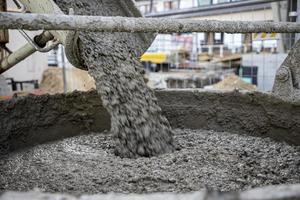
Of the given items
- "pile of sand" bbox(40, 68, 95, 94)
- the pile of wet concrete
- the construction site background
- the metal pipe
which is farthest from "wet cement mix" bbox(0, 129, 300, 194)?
"pile of sand" bbox(40, 68, 95, 94)

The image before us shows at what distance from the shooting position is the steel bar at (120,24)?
1.08m

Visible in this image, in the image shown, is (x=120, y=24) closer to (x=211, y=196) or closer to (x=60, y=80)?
(x=211, y=196)

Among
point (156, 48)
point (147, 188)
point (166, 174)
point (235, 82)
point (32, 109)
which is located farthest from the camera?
point (156, 48)

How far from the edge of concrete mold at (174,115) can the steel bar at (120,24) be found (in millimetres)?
870

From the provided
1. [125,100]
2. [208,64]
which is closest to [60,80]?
[125,100]

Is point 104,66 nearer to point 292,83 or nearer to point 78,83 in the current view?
point 292,83

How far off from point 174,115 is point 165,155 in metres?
0.86

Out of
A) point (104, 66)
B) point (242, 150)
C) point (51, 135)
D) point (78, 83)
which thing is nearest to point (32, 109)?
point (51, 135)

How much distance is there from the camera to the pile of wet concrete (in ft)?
5.89

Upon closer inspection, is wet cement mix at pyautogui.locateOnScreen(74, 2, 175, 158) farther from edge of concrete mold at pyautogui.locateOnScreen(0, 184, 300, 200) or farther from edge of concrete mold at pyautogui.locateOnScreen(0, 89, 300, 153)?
edge of concrete mold at pyautogui.locateOnScreen(0, 184, 300, 200)

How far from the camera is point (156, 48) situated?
7.77 m

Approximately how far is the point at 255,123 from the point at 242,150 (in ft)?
1.52

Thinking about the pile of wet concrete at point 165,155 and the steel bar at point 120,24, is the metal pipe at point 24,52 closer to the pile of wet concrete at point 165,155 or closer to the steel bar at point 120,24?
the pile of wet concrete at point 165,155

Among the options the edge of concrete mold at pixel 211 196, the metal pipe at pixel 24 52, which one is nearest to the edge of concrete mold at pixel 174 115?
the metal pipe at pixel 24 52
